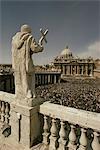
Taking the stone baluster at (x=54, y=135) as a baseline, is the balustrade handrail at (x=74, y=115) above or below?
above

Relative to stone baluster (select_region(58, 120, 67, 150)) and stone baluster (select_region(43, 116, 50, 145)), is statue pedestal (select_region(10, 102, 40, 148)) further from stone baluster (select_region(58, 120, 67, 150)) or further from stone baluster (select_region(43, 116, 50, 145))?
stone baluster (select_region(58, 120, 67, 150))

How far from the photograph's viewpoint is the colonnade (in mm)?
63588

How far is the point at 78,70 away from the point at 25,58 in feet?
201

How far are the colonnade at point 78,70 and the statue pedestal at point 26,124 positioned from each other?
59181mm

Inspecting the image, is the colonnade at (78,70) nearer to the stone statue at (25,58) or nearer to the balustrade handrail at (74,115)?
the stone statue at (25,58)

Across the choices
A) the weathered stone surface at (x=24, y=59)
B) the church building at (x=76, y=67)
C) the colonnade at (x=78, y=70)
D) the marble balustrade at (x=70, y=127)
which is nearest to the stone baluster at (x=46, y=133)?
the marble balustrade at (x=70, y=127)

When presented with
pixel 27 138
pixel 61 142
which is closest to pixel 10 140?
pixel 27 138

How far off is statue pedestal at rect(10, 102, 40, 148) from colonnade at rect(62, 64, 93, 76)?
59.2 meters

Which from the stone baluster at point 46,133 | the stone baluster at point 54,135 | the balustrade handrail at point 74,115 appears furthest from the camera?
the stone baluster at point 46,133

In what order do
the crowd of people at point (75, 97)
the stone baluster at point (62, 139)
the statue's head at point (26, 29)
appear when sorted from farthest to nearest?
the crowd of people at point (75, 97)
the statue's head at point (26, 29)
the stone baluster at point (62, 139)

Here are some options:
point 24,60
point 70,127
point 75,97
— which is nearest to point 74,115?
point 70,127

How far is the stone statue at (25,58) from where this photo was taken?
155 inches

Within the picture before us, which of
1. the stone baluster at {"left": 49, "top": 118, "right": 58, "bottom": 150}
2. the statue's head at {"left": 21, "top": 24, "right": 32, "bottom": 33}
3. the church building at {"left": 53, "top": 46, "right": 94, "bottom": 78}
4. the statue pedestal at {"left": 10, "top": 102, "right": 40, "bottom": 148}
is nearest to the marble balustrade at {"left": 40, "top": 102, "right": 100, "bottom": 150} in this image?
the stone baluster at {"left": 49, "top": 118, "right": 58, "bottom": 150}

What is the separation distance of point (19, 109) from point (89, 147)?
1.52 meters
